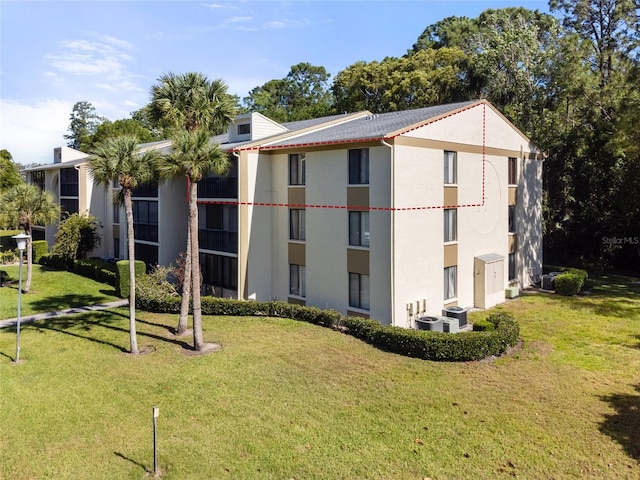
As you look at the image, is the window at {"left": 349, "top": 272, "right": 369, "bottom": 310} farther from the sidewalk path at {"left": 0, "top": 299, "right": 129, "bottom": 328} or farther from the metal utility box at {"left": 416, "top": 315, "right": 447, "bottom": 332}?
the sidewalk path at {"left": 0, "top": 299, "right": 129, "bottom": 328}

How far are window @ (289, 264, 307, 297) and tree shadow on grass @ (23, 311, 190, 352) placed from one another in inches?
263

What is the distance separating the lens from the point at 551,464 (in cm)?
1151

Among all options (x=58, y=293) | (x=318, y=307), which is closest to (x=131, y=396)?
(x=318, y=307)

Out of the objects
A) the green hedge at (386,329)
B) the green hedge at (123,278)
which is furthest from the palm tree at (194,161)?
the green hedge at (123,278)

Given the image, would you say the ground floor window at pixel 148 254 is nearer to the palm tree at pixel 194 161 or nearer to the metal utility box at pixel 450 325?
the palm tree at pixel 194 161

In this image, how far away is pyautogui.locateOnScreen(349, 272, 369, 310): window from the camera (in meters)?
22.9

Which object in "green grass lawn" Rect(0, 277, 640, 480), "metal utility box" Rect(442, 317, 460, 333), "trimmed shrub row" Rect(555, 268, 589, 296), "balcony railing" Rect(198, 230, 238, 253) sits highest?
"balcony railing" Rect(198, 230, 238, 253)

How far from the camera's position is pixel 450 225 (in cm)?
2519

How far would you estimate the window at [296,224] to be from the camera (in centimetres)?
2570

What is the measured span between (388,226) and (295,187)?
602 cm

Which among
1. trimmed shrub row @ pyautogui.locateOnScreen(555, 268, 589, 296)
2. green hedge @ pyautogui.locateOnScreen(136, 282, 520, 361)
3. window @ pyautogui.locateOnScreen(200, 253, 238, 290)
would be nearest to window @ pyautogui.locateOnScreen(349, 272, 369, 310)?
green hedge @ pyautogui.locateOnScreen(136, 282, 520, 361)

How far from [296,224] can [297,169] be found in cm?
279

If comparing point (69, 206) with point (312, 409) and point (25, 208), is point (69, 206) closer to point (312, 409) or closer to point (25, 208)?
point (25, 208)

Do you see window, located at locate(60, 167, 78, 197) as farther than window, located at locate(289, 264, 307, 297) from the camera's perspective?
Yes
